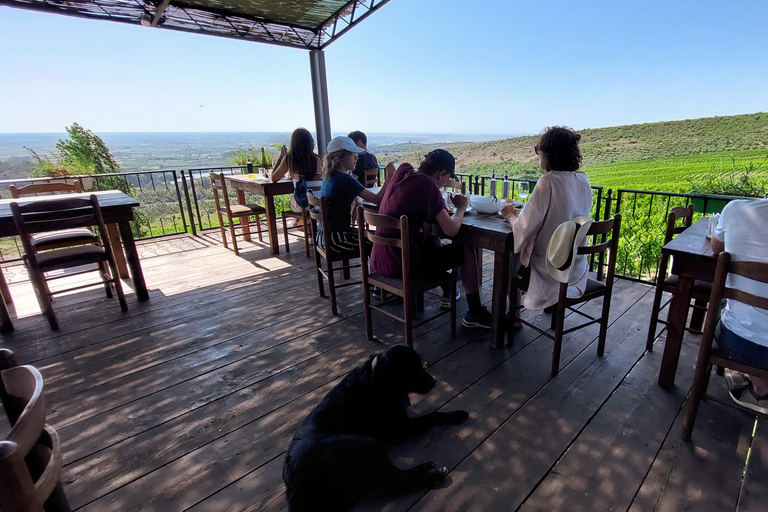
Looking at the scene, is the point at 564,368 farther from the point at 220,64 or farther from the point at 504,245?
the point at 220,64

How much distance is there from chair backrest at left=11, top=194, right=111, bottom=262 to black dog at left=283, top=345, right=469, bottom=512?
2600 mm

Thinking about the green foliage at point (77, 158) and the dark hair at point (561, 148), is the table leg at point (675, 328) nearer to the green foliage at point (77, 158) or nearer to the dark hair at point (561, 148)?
the dark hair at point (561, 148)

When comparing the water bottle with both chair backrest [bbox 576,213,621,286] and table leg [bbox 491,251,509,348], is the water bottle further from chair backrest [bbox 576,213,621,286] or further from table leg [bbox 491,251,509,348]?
chair backrest [bbox 576,213,621,286]

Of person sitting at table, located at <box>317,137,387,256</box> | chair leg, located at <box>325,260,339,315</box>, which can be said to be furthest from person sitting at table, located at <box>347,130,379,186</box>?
chair leg, located at <box>325,260,339,315</box>

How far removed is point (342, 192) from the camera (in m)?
2.86

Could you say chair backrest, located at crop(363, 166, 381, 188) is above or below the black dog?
above

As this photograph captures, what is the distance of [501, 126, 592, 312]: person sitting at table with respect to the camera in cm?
195

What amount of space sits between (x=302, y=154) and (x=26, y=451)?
3.68 m

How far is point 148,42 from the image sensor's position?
148 feet

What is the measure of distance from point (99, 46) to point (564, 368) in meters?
63.6

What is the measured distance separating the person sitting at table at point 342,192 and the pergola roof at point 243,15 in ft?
11.1

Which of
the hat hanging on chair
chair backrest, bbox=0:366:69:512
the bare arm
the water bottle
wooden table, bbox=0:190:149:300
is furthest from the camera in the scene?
wooden table, bbox=0:190:149:300

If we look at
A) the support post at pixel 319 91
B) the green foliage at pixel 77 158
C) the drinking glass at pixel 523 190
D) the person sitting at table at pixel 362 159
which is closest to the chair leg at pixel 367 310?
the drinking glass at pixel 523 190

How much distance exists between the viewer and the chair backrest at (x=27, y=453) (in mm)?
539
